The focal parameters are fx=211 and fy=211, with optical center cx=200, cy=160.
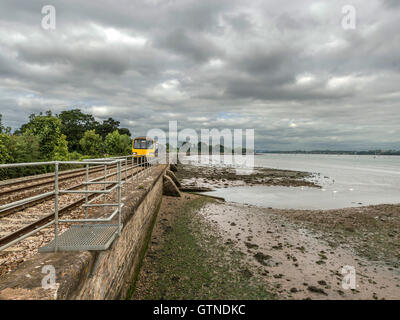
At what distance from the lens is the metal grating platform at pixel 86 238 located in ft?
10.2

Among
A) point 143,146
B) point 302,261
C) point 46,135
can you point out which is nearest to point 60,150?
point 46,135

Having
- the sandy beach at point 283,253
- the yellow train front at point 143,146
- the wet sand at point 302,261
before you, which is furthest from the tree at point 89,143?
the wet sand at point 302,261

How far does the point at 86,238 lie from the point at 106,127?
69596 millimetres

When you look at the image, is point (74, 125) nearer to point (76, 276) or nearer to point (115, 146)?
point (115, 146)

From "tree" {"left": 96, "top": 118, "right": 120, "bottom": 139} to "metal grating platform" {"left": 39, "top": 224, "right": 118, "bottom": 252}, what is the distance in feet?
→ 220

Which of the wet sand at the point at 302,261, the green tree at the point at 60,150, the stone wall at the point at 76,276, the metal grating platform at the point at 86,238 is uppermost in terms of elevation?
the green tree at the point at 60,150

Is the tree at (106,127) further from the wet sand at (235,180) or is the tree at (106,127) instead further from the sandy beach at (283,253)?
the sandy beach at (283,253)

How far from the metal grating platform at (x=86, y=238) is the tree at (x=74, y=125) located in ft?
144

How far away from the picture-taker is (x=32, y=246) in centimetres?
380

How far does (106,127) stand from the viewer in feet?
218

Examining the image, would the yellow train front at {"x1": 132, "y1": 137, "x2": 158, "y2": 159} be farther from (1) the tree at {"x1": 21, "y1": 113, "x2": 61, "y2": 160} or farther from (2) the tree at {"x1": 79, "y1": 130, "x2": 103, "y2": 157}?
(2) the tree at {"x1": 79, "y1": 130, "x2": 103, "y2": 157}

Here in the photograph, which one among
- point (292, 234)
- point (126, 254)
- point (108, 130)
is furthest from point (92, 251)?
point (108, 130)

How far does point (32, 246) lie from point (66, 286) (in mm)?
2077
